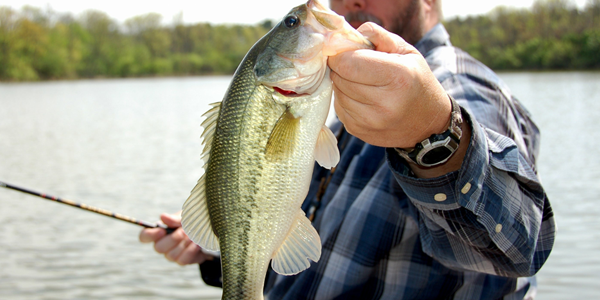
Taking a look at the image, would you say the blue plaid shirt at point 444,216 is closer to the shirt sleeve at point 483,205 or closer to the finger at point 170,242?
the shirt sleeve at point 483,205

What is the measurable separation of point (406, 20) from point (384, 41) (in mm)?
1539

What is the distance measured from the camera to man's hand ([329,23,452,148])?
1480 mm

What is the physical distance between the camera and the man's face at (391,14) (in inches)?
117

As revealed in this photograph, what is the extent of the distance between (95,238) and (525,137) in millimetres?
7793

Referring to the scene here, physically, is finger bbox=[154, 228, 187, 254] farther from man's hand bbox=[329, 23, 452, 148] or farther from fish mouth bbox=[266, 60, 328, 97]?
man's hand bbox=[329, 23, 452, 148]

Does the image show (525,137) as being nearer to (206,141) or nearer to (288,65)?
(288,65)

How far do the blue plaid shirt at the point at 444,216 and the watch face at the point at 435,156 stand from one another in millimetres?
83

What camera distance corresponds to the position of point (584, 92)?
94.0ft

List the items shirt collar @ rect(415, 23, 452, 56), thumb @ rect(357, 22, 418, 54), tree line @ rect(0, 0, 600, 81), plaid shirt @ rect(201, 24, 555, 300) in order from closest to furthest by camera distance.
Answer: thumb @ rect(357, 22, 418, 54) < plaid shirt @ rect(201, 24, 555, 300) < shirt collar @ rect(415, 23, 452, 56) < tree line @ rect(0, 0, 600, 81)

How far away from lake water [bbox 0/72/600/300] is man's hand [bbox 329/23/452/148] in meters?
5.51

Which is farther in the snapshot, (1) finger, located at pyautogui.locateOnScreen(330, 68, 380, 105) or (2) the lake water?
(2) the lake water

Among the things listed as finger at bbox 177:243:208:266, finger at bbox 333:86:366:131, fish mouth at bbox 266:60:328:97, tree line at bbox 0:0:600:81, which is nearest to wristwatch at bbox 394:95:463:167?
finger at bbox 333:86:366:131

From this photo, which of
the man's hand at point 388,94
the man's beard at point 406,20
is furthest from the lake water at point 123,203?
the man's hand at point 388,94

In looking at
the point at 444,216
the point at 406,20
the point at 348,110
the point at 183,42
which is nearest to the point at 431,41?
the point at 406,20
